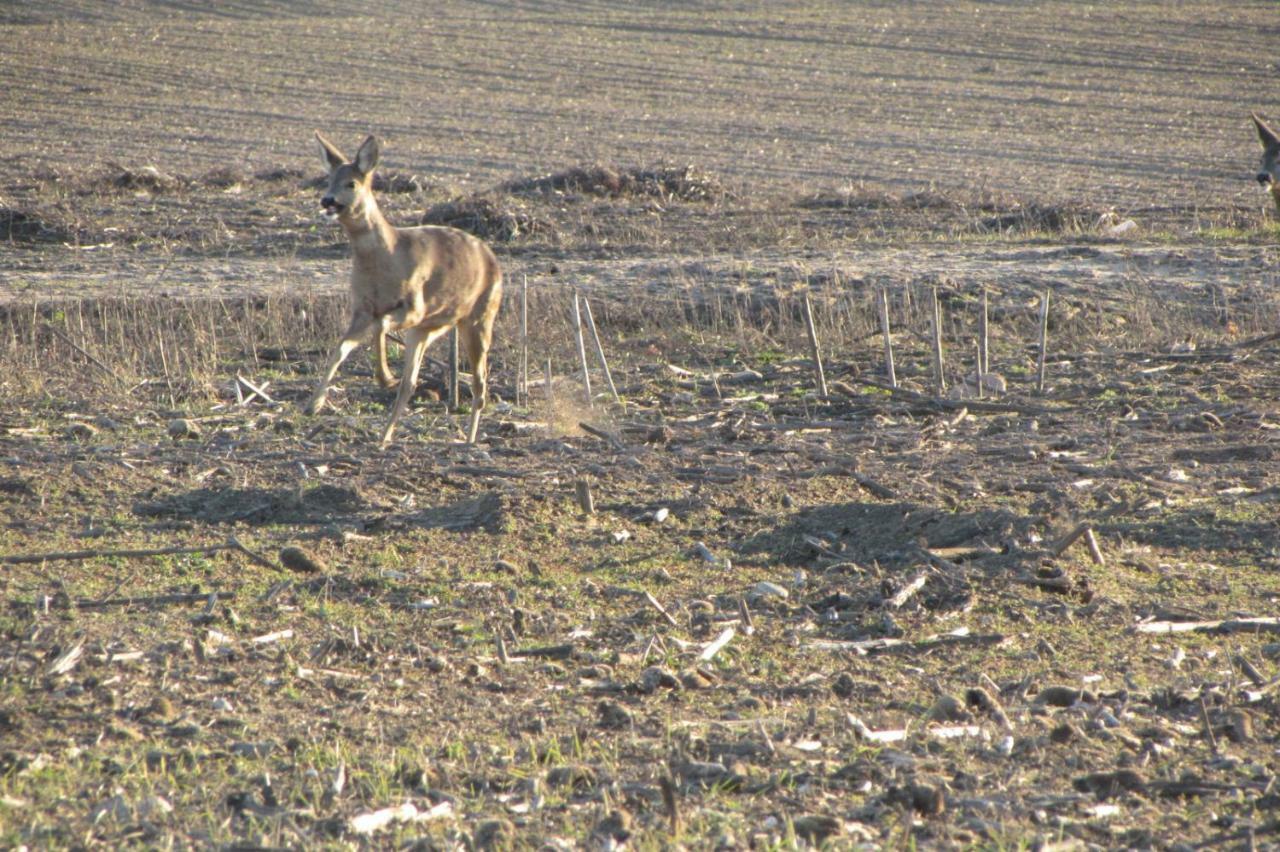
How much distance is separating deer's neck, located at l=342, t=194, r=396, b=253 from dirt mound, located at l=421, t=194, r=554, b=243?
9.38 m

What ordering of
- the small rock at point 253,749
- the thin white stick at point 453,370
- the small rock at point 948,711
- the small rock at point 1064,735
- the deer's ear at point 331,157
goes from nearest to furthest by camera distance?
the small rock at point 253,749 → the small rock at point 1064,735 → the small rock at point 948,711 → the deer's ear at point 331,157 → the thin white stick at point 453,370

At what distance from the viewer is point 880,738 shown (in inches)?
216

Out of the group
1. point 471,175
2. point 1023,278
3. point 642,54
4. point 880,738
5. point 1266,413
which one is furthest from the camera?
point 642,54

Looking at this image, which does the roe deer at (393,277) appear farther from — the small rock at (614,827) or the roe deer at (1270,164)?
the roe deer at (1270,164)

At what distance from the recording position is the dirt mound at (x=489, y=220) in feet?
66.5

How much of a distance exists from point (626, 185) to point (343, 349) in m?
14.5

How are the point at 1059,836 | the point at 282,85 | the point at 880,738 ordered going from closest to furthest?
the point at 1059,836, the point at 880,738, the point at 282,85

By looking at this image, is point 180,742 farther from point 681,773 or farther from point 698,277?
point 698,277

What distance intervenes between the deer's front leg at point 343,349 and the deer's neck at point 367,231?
0.49m

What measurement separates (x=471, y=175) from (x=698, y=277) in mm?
13011

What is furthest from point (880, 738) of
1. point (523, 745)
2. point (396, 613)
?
point (396, 613)

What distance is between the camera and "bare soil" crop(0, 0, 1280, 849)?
16.5ft

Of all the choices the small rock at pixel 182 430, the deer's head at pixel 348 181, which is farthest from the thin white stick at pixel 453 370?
the small rock at pixel 182 430

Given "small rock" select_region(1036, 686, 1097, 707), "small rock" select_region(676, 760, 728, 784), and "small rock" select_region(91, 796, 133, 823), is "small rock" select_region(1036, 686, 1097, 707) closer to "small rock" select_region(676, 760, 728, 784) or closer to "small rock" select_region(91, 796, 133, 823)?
"small rock" select_region(676, 760, 728, 784)
